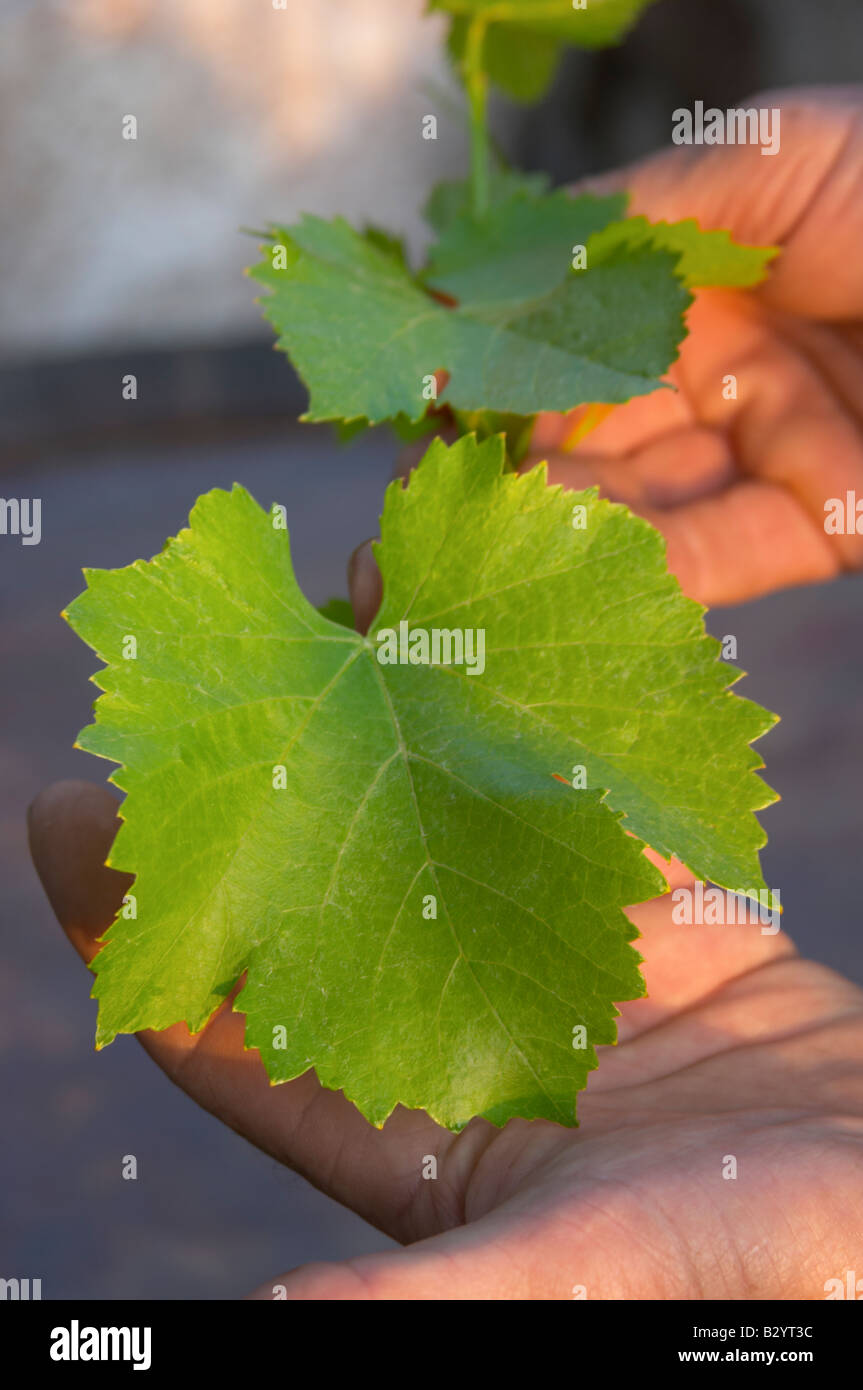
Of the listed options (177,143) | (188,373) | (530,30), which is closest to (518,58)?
(530,30)

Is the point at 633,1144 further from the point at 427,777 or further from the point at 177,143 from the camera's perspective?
the point at 177,143

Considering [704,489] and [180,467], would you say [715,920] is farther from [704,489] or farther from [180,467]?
[180,467]

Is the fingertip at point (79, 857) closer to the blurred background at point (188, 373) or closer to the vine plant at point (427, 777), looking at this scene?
the vine plant at point (427, 777)

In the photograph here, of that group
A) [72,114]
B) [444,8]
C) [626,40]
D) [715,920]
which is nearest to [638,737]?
[715,920]

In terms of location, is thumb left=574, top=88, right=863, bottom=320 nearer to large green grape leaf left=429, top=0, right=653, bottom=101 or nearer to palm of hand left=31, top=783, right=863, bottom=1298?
large green grape leaf left=429, top=0, right=653, bottom=101
